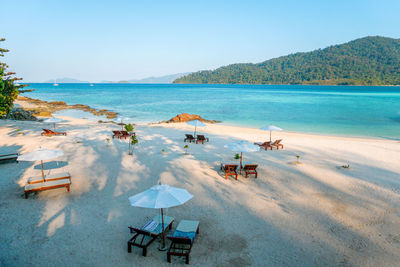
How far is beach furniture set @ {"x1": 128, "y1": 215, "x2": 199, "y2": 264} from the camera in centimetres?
558

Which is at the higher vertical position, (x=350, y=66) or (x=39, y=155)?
(x=350, y=66)

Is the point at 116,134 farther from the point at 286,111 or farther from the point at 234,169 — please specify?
the point at 286,111

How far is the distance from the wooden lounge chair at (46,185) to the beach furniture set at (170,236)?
411 cm

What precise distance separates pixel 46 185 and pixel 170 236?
225 inches

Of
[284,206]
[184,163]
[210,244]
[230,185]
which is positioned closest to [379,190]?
[284,206]

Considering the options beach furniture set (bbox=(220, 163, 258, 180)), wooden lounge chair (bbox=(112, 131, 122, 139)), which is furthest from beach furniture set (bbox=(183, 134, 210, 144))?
beach furniture set (bbox=(220, 163, 258, 180))

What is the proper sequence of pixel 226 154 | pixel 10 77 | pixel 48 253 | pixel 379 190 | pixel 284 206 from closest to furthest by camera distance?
pixel 48 253 < pixel 284 206 < pixel 379 190 < pixel 226 154 < pixel 10 77

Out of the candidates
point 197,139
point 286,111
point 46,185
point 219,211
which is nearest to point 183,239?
point 219,211

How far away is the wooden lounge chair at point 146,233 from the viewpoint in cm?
575

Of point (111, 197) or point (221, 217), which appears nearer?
point (221, 217)

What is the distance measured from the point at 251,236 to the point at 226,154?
805 cm

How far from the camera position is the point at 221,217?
739cm

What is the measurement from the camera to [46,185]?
866 cm

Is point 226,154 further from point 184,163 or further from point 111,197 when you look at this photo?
point 111,197
